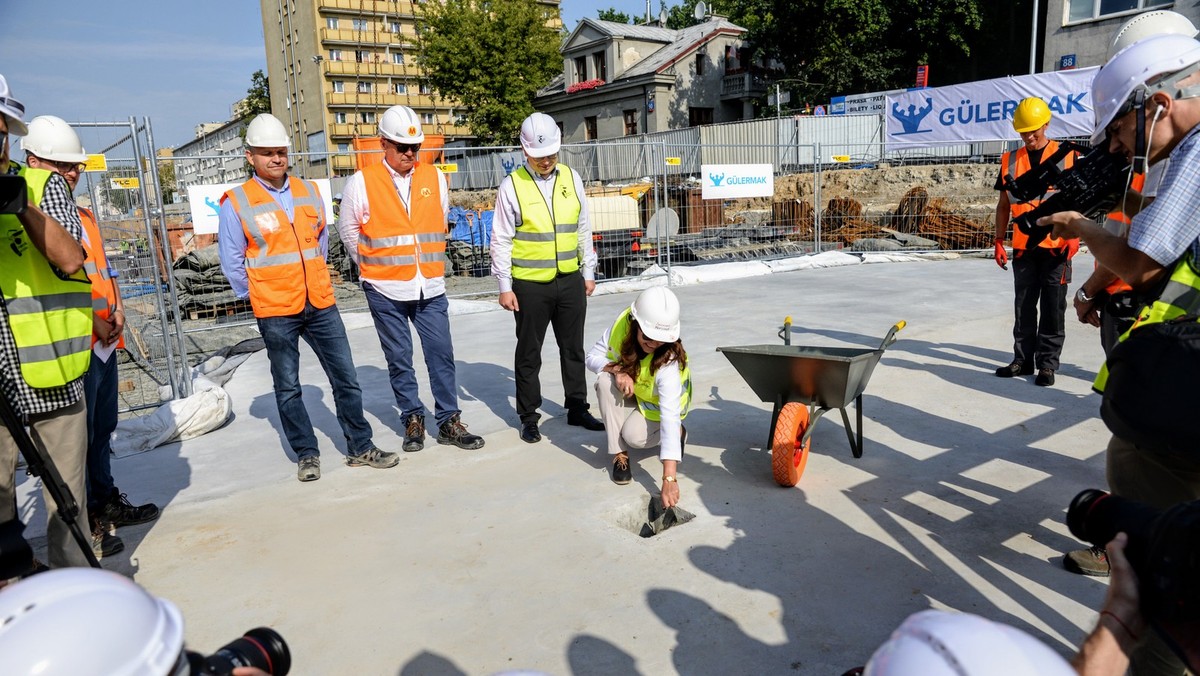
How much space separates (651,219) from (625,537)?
960 centimetres

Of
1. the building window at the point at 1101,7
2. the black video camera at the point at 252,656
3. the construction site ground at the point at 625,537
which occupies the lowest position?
the construction site ground at the point at 625,537

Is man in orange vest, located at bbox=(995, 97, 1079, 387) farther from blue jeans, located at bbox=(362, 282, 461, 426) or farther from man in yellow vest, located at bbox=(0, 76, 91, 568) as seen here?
man in yellow vest, located at bbox=(0, 76, 91, 568)

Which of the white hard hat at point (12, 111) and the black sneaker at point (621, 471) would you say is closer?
the white hard hat at point (12, 111)

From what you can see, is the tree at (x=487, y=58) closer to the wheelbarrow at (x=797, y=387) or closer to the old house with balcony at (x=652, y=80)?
the old house with balcony at (x=652, y=80)

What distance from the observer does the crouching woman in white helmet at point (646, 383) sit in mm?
3400

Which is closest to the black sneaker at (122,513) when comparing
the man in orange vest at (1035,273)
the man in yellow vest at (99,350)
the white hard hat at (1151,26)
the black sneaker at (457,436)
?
the man in yellow vest at (99,350)

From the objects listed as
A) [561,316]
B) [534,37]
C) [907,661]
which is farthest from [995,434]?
[534,37]

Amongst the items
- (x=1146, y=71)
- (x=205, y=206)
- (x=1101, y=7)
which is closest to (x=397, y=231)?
(x=1146, y=71)

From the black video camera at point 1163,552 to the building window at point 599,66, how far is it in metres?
39.5

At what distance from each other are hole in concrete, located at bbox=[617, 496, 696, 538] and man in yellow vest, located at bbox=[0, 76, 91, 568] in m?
2.07

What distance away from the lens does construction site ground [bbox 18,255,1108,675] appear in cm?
248

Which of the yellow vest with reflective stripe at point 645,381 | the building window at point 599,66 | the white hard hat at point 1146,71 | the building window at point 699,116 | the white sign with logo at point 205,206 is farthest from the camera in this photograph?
the building window at point 599,66

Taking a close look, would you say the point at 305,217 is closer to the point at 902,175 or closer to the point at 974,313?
the point at 974,313

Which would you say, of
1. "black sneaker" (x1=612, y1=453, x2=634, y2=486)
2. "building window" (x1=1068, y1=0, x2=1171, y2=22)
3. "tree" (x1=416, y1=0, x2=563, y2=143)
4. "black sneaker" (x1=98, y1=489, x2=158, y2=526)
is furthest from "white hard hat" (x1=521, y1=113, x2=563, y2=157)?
"tree" (x1=416, y1=0, x2=563, y2=143)
